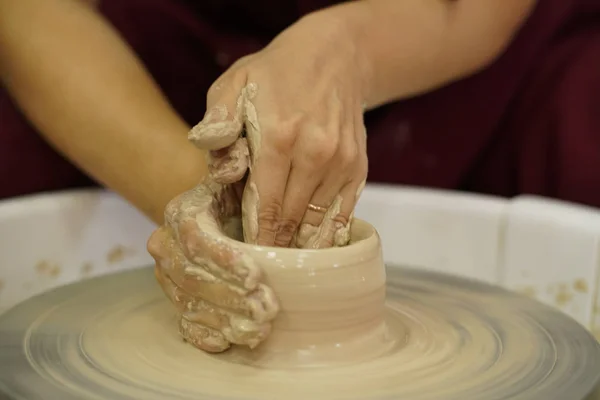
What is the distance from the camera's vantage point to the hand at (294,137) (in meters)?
0.79

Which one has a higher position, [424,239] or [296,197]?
[296,197]

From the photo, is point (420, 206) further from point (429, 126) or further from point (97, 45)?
point (97, 45)

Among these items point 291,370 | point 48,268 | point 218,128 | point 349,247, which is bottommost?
point 48,268

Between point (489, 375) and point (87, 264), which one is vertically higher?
point (489, 375)

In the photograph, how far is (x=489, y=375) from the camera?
746 millimetres

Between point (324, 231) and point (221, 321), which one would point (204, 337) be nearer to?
point (221, 321)

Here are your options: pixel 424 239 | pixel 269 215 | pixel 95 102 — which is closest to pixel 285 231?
pixel 269 215

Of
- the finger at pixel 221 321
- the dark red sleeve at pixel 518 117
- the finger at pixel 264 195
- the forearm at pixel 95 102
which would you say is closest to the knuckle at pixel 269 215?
the finger at pixel 264 195

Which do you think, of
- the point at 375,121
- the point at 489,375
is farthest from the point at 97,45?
the point at 489,375

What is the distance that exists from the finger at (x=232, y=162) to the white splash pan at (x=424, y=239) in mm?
533

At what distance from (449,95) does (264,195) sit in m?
0.68

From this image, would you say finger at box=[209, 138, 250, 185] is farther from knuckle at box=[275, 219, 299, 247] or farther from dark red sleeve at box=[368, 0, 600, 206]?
dark red sleeve at box=[368, 0, 600, 206]

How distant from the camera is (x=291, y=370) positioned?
0.73 meters

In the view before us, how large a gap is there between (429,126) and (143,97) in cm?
55
